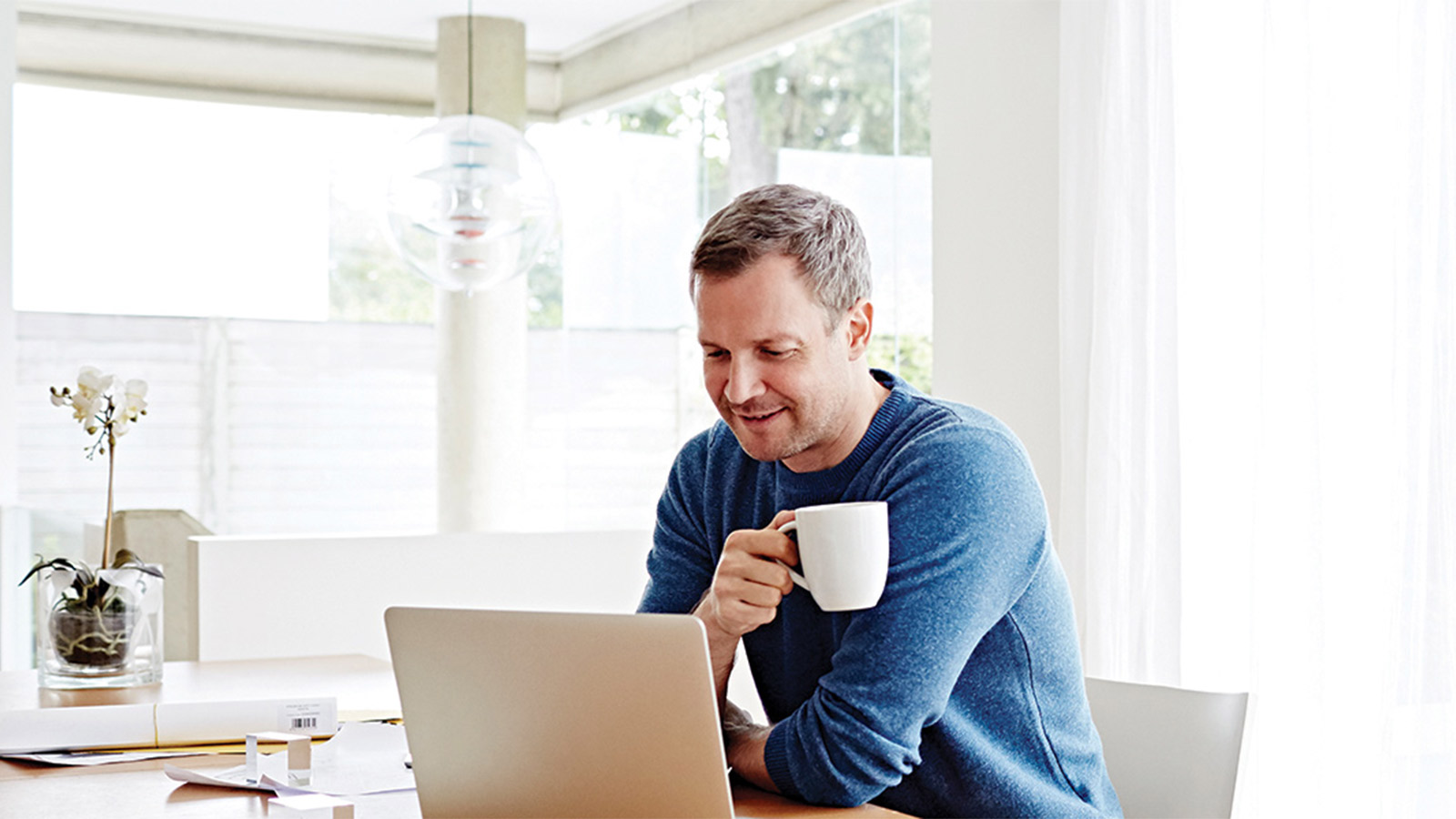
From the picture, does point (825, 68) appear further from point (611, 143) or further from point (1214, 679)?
point (1214, 679)

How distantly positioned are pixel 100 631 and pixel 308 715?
1.55ft

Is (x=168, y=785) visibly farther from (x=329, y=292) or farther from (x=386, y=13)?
(x=386, y=13)

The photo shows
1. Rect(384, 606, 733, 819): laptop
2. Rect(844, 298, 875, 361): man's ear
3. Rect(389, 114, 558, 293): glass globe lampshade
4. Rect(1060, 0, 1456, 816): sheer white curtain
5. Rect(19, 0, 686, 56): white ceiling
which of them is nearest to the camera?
Rect(384, 606, 733, 819): laptop

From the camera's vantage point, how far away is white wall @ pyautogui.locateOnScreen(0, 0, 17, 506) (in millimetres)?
4129

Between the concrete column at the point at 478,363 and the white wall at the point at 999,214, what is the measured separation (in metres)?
2.69

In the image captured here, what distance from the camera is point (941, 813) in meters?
1.41

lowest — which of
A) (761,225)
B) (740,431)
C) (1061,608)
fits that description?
(1061,608)

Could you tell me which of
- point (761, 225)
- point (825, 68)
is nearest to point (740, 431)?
point (761, 225)

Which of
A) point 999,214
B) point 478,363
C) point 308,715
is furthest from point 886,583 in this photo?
point 478,363

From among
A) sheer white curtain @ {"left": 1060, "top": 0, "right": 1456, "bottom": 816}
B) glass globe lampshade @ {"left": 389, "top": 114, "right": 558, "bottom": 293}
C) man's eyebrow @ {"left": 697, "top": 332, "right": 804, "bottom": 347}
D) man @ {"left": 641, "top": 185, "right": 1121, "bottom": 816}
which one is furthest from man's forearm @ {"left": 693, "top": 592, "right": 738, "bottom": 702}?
glass globe lampshade @ {"left": 389, "top": 114, "right": 558, "bottom": 293}

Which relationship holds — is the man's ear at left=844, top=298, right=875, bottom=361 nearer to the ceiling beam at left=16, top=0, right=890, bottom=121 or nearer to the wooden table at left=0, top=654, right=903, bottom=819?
the wooden table at left=0, top=654, right=903, bottom=819

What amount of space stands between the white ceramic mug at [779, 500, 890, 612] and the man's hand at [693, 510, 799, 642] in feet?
0.13

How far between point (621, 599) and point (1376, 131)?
2.27 metres

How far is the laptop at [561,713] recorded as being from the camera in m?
1.04
